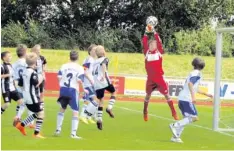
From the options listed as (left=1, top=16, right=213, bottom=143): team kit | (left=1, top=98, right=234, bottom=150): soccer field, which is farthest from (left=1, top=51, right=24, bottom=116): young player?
(left=1, top=98, right=234, bottom=150): soccer field

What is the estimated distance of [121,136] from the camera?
43.8ft

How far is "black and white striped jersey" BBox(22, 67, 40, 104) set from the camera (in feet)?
40.1

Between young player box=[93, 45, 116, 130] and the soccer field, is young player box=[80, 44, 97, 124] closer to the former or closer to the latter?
young player box=[93, 45, 116, 130]

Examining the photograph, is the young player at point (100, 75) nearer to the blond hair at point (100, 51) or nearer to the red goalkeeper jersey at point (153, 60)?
the blond hair at point (100, 51)

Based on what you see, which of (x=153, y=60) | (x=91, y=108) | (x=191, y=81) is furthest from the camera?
(x=153, y=60)

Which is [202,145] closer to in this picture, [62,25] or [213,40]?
[213,40]

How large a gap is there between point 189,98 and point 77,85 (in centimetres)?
232

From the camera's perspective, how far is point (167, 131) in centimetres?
1478

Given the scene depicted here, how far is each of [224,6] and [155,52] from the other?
1242 inches

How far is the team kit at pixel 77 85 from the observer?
40.7ft

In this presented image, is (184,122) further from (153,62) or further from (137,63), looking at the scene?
(137,63)

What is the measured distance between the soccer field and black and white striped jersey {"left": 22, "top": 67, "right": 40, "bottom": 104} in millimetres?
783

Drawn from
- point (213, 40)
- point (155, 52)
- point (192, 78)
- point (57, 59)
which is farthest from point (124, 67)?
point (192, 78)

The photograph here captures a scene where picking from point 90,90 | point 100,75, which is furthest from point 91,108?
point 100,75
